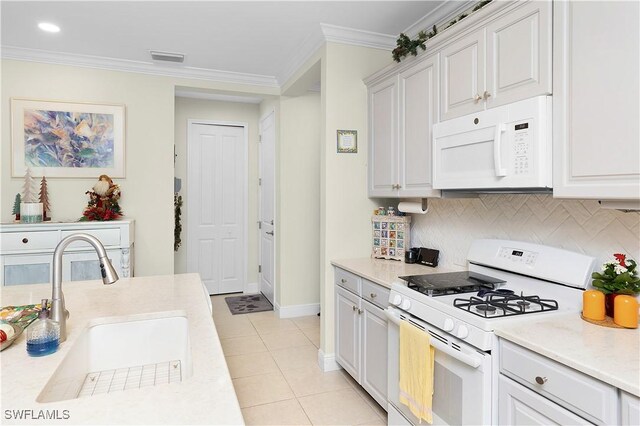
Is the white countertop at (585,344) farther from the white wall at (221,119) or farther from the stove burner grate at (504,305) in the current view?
the white wall at (221,119)

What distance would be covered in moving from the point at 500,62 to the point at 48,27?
10.7 ft

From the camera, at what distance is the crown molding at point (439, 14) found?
8.20 ft

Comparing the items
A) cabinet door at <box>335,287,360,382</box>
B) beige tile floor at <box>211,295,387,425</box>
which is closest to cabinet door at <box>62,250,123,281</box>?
beige tile floor at <box>211,295,387,425</box>

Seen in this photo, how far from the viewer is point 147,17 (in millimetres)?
2844

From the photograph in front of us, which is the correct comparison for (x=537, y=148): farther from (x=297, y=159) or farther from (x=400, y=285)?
(x=297, y=159)

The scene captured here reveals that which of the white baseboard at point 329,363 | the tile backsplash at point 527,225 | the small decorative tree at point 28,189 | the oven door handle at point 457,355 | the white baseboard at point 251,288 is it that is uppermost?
the small decorative tree at point 28,189

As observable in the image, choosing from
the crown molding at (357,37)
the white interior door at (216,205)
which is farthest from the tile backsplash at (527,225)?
the white interior door at (216,205)

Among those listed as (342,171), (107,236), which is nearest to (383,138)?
(342,171)

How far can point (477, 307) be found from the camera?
1.67 meters

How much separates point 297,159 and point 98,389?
3324mm

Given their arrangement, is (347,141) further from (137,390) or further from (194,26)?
(137,390)

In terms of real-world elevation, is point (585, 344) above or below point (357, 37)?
below

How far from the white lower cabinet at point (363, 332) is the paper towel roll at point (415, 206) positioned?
632mm

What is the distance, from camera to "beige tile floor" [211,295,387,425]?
2.46 m
